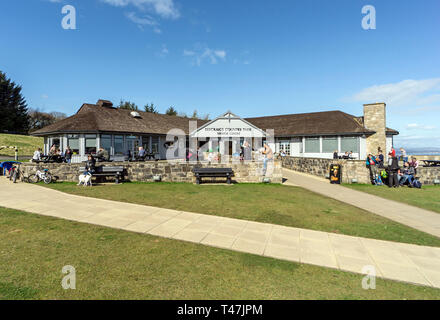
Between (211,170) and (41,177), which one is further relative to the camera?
(211,170)

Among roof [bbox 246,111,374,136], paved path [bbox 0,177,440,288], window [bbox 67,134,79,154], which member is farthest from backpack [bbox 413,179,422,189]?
window [bbox 67,134,79,154]

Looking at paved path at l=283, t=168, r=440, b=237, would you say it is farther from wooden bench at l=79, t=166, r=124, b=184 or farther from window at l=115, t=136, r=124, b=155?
window at l=115, t=136, r=124, b=155

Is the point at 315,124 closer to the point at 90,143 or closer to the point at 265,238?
the point at 90,143

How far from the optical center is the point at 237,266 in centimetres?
376

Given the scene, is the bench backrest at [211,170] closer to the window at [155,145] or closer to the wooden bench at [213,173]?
the wooden bench at [213,173]

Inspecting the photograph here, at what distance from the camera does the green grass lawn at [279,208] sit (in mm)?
5688

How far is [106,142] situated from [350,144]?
86.7 ft

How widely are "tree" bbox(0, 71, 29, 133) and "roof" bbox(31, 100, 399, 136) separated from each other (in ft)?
111

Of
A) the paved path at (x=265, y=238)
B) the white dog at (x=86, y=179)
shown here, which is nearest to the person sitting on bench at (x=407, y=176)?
the paved path at (x=265, y=238)

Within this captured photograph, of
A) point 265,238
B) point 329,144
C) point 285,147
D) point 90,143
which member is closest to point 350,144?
point 329,144

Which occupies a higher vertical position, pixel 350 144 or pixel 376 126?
pixel 376 126

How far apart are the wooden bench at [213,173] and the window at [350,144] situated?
18427mm

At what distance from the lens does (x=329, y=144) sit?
25.6 metres

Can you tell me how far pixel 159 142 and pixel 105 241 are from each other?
23554 millimetres
